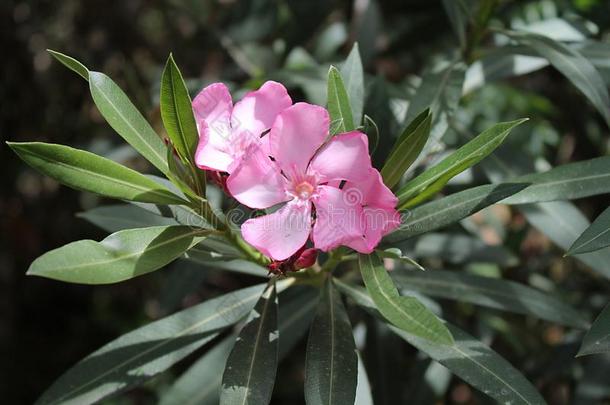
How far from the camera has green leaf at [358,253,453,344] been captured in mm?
831

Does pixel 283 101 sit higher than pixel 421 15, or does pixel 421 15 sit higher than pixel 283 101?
pixel 283 101

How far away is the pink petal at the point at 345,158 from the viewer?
90cm

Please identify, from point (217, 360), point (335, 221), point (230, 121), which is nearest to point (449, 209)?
point (335, 221)

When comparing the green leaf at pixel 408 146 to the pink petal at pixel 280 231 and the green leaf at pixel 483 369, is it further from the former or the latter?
the green leaf at pixel 483 369

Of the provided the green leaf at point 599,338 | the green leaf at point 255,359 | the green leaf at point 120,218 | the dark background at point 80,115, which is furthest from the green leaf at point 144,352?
the dark background at point 80,115

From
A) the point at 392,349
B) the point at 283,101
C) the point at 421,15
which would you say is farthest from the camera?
the point at 421,15

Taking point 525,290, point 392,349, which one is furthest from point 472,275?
point 392,349

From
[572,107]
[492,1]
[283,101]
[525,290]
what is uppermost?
[283,101]

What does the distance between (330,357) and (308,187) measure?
9.7 inches

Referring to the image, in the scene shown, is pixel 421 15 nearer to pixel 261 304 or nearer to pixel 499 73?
pixel 499 73

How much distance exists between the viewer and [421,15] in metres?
2.12

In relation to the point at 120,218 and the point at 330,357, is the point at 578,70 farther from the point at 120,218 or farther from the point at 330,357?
the point at 120,218

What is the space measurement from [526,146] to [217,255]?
3.74 ft

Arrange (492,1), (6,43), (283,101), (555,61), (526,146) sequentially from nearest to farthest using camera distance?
(283,101), (555,61), (492,1), (526,146), (6,43)
